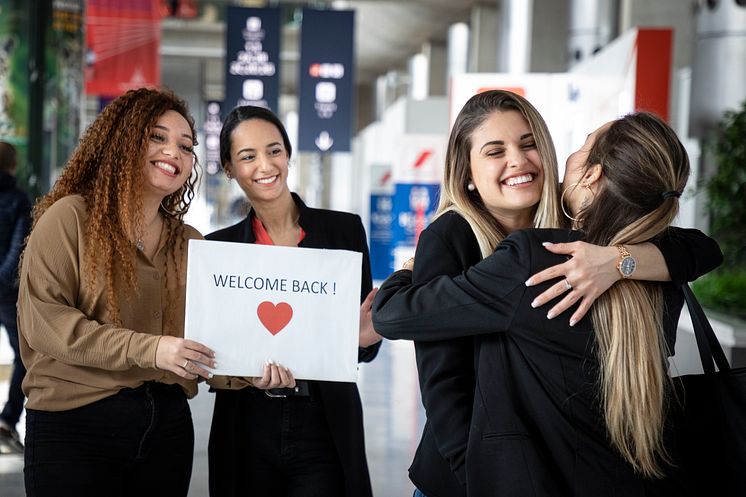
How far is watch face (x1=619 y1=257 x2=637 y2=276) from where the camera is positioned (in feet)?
5.44

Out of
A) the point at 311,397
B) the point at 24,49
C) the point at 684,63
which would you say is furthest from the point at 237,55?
the point at 311,397

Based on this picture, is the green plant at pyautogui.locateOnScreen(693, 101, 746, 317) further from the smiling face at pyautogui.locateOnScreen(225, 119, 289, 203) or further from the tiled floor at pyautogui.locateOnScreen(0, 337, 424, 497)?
the smiling face at pyautogui.locateOnScreen(225, 119, 289, 203)

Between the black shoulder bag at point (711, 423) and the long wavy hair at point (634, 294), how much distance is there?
10 centimetres

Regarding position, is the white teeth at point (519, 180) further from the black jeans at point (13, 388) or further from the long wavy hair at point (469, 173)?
the black jeans at point (13, 388)

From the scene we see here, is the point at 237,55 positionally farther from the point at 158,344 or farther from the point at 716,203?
the point at 158,344

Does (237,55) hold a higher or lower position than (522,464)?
higher

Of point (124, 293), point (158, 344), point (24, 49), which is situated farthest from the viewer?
point (24, 49)

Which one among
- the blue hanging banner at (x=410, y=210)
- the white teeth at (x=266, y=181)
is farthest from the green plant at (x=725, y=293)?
the blue hanging banner at (x=410, y=210)

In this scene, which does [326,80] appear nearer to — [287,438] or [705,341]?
[287,438]

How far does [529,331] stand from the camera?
1634 millimetres

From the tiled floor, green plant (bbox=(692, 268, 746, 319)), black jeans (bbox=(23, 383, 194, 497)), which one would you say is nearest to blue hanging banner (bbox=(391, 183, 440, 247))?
the tiled floor

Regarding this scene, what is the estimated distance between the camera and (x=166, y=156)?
7.61 feet

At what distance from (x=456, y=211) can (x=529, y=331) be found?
37 centimetres

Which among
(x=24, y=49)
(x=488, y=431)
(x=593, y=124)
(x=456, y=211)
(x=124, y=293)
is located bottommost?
(x=488, y=431)
